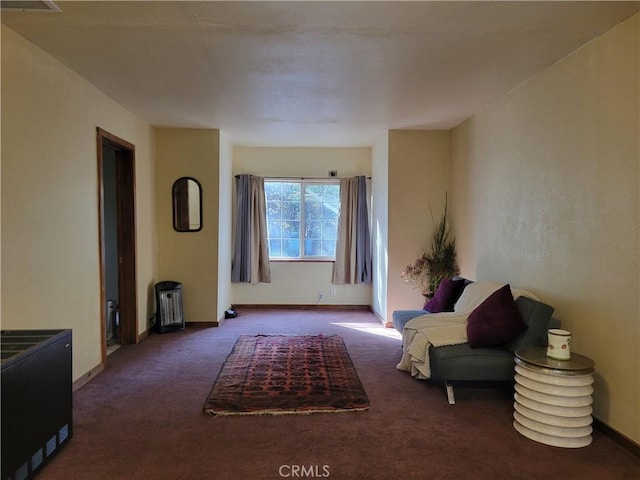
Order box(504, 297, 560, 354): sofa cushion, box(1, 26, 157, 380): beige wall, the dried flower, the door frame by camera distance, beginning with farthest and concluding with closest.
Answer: the dried flower
the door frame
box(504, 297, 560, 354): sofa cushion
box(1, 26, 157, 380): beige wall

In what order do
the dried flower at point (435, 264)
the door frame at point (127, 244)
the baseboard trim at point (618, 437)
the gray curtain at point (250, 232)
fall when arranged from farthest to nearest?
the gray curtain at point (250, 232)
the dried flower at point (435, 264)
the door frame at point (127, 244)
the baseboard trim at point (618, 437)

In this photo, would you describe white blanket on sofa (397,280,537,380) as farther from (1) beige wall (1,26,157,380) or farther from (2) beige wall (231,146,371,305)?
(2) beige wall (231,146,371,305)

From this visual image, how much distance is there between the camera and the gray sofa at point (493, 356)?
115 inches

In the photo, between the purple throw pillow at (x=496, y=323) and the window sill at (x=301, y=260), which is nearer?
the purple throw pillow at (x=496, y=323)

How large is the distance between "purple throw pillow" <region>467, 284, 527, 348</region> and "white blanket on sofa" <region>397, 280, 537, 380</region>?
14 centimetres

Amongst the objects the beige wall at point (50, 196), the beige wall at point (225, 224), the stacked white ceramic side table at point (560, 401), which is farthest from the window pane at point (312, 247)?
the stacked white ceramic side table at point (560, 401)

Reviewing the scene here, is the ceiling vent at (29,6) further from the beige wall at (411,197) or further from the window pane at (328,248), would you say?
the window pane at (328,248)

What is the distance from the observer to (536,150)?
3346 millimetres

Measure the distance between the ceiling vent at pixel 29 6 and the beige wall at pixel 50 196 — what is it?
33 centimetres

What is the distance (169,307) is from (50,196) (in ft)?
7.89

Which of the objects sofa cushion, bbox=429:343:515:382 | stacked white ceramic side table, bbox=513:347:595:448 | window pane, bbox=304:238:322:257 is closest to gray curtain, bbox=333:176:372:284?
window pane, bbox=304:238:322:257

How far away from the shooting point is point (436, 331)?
10.8ft

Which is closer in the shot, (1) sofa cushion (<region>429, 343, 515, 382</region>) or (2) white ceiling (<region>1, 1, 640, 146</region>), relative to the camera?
(2) white ceiling (<region>1, 1, 640, 146</region>)

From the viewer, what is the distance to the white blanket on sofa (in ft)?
10.7
